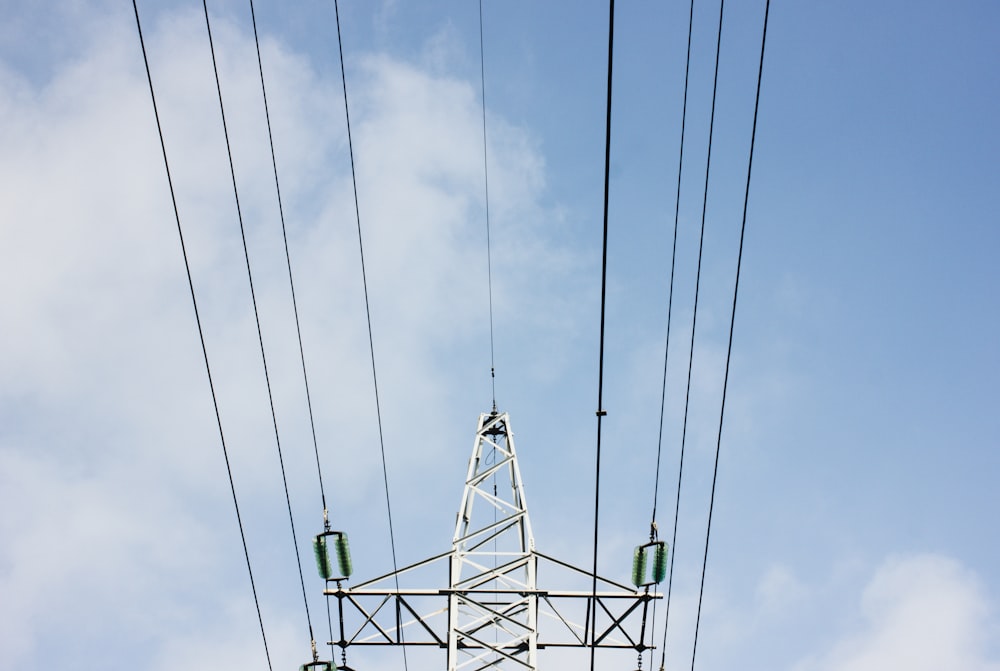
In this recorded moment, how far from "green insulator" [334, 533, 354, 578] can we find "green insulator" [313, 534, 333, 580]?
0.57 feet

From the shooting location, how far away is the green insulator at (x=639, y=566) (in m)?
11.3

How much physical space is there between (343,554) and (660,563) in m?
4.83

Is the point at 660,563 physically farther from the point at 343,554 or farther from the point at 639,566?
the point at 343,554

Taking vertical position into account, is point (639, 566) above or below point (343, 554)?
below

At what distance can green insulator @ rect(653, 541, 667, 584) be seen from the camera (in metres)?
11.2

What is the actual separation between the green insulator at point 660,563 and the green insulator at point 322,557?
196 inches

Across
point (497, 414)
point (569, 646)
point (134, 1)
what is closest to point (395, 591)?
point (569, 646)

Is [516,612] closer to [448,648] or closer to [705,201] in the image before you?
[448,648]

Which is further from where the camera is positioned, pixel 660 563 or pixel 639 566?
pixel 639 566

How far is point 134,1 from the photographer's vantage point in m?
6.08

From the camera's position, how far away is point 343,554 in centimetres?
1170

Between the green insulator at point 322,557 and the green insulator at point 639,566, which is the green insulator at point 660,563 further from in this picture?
the green insulator at point 322,557

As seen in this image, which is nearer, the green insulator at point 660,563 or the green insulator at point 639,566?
the green insulator at point 660,563

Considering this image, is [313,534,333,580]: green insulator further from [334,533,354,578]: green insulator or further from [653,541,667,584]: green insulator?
[653,541,667,584]: green insulator
